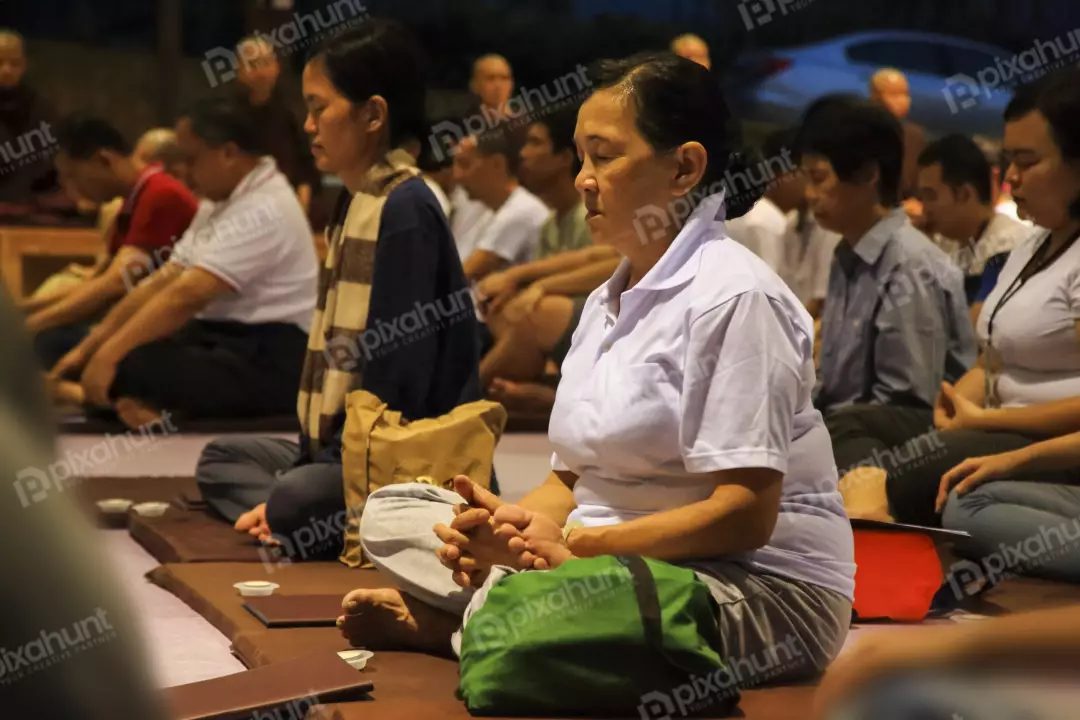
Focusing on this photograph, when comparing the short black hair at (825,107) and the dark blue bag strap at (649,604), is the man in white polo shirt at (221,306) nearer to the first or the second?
the short black hair at (825,107)

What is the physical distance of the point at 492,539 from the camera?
2.39 m

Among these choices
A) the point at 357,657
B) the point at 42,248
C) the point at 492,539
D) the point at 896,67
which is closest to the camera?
the point at 492,539

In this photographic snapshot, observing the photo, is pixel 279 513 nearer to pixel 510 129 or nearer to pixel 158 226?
pixel 158 226

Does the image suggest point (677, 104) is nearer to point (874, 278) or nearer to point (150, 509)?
point (874, 278)

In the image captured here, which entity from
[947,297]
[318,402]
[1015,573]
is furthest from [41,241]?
[1015,573]

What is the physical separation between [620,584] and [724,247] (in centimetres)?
55

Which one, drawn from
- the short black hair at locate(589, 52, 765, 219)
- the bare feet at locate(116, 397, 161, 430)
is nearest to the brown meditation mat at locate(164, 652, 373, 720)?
the short black hair at locate(589, 52, 765, 219)

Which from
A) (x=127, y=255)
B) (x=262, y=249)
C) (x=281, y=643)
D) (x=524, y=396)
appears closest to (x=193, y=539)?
(x=281, y=643)

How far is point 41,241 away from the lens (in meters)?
7.31

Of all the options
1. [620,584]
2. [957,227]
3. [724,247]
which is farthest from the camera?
[957,227]

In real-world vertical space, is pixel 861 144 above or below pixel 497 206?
below

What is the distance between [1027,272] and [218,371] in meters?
2.90

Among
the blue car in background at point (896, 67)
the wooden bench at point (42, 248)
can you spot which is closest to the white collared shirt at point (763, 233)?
the wooden bench at point (42, 248)

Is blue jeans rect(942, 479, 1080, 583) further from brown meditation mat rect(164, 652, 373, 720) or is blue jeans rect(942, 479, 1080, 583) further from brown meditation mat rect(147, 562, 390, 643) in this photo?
brown meditation mat rect(164, 652, 373, 720)
